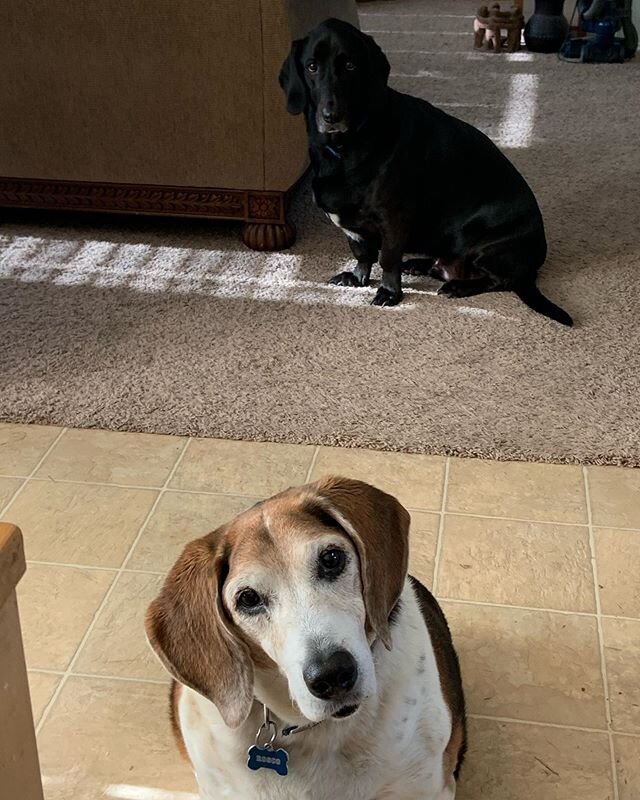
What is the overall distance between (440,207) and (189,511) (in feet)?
4.13

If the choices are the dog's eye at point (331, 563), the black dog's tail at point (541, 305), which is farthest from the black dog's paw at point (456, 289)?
the dog's eye at point (331, 563)

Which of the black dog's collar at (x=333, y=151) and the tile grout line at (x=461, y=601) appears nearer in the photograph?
the tile grout line at (x=461, y=601)

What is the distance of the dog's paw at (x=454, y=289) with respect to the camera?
114 inches

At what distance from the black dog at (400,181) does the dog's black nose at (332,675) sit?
1815mm

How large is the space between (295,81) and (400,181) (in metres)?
0.38

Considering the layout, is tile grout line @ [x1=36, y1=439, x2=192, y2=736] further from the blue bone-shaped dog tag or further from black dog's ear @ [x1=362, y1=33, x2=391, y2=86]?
black dog's ear @ [x1=362, y1=33, x2=391, y2=86]

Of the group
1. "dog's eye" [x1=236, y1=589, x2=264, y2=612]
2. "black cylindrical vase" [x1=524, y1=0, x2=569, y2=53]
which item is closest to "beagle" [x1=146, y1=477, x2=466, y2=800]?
"dog's eye" [x1=236, y1=589, x2=264, y2=612]

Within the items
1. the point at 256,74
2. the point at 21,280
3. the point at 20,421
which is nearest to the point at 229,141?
the point at 256,74

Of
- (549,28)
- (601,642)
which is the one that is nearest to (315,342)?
(601,642)

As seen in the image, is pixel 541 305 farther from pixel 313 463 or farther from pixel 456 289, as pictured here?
pixel 313 463

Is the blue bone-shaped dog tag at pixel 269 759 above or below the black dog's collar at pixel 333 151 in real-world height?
below

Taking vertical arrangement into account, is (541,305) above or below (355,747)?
below

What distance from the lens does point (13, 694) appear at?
0.94m

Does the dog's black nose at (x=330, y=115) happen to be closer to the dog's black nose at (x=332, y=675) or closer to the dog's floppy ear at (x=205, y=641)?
the dog's floppy ear at (x=205, y=641)
